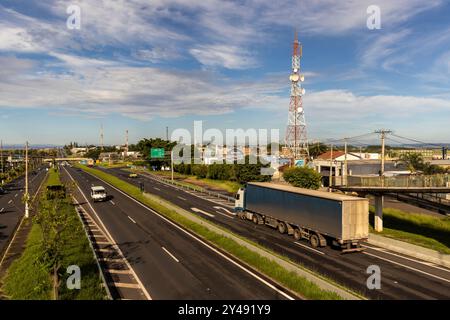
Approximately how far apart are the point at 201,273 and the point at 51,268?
8254 millimetres

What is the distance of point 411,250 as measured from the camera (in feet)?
83.7

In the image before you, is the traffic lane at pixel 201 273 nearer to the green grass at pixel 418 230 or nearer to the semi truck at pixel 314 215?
the semi truck at pixel 314 215

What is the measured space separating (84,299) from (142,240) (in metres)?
12.4

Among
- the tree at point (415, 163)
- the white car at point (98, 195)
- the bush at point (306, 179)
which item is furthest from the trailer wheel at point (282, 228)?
the tree at point (415, 163)

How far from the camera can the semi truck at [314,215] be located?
82.1 feet

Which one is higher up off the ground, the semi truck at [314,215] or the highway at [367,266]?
the semi truck at [314,215]

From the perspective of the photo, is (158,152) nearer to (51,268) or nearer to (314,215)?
(314,215)

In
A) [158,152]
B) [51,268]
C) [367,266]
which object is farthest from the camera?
[158,152]

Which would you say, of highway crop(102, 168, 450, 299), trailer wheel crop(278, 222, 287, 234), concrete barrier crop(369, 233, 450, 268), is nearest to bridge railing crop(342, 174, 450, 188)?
concrete barrier crop(369, 233, 450, 268)

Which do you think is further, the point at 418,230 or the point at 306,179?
the point at 306,179

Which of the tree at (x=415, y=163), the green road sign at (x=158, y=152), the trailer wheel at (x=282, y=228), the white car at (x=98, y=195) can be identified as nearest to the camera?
the trailer wheel at (x=282, y=228)

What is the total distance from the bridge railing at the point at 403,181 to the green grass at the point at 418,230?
457 cm

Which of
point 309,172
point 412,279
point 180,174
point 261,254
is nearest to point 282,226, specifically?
point 261,254

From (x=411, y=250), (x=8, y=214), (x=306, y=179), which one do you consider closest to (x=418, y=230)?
(x=411, y=250)
